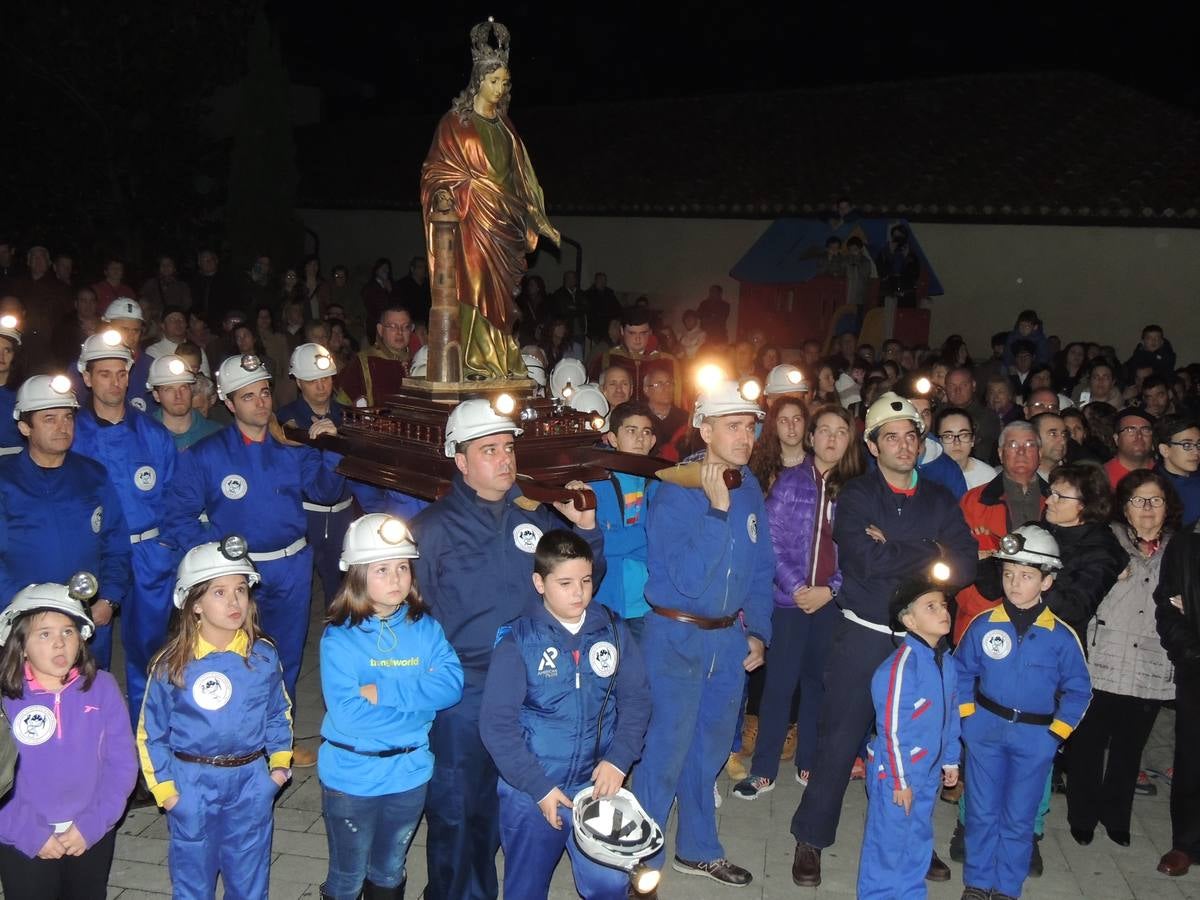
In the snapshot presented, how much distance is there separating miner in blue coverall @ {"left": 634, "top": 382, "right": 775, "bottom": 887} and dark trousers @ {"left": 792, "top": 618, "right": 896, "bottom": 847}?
35 centimetres

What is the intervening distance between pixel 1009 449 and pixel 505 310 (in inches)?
106

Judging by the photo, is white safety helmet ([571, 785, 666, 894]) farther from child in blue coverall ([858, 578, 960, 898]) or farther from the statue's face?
the statue's face

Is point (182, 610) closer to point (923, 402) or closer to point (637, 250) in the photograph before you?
point (923, 402)

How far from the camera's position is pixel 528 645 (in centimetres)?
364

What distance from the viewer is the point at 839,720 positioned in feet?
15.3

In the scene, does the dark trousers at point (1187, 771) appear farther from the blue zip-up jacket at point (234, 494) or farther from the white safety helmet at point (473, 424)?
the blue zip-up jacket at point (234, 494)

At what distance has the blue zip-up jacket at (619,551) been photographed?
16.5ft

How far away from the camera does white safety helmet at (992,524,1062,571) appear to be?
4.42 metres

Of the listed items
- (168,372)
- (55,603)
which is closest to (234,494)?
(168,372)

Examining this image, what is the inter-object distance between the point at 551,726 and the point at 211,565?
4.34ft

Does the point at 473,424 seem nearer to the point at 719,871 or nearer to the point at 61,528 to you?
the point at 61,528

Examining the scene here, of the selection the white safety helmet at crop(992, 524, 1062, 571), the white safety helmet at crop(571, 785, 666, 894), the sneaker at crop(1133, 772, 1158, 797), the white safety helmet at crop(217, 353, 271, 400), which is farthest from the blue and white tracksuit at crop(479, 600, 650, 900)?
the sneaker at crop(1133, 772, 1158, 797)

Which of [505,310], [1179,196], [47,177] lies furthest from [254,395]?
[47,177]

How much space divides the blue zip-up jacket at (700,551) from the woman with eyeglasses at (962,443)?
1.91m
